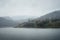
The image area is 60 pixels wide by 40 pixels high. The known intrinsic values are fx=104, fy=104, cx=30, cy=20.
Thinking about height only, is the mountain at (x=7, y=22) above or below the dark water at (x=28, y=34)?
above

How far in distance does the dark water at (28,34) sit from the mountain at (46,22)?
0.28 ft

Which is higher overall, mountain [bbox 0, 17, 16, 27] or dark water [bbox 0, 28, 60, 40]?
mountain [bbox 0, 17, 16, 27]

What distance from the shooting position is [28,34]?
2.22 metres

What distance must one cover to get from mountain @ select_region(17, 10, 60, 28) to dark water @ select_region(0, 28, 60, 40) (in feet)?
0.28

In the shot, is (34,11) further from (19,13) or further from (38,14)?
(19,13)

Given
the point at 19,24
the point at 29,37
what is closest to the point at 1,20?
the point at 19,24

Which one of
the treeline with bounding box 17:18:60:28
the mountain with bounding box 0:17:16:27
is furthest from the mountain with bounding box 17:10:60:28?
the mountain with bounding box 0:17:16:27

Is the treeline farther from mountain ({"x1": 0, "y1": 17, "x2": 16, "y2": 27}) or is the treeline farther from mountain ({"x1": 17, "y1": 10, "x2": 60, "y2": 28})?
mountain ({"x1": 0, "y1": 17, "x2": 16, "y2": 27})

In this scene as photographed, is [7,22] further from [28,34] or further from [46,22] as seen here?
[46,22]

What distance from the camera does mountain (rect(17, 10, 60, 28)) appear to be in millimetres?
2184

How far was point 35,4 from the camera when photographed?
2230 mm

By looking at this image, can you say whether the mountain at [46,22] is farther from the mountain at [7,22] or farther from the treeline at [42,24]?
the mountain at [7,22]

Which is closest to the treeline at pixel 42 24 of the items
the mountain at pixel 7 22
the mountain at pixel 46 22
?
the mountain at pixel 46 22

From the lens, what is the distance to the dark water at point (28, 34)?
2184 mm
